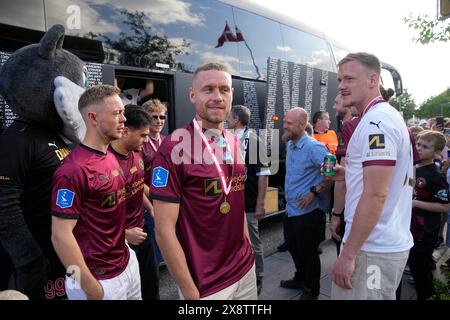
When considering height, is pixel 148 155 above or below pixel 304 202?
above

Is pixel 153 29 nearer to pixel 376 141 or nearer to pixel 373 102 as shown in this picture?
pixel 373 102

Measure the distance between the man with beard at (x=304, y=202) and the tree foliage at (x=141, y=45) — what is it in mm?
1703

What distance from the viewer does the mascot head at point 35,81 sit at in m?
2.07

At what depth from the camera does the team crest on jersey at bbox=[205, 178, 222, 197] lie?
1.72 m

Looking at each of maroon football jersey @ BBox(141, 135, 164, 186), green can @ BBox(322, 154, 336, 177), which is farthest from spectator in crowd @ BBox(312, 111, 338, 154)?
maroon football jersey @ BBox(141, 135, 164, 186)

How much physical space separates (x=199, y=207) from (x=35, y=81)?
1362mm

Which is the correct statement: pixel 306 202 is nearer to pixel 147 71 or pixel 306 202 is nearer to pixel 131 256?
Result: pixel 131 256

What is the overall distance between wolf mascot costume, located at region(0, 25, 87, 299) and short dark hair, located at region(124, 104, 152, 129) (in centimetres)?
46

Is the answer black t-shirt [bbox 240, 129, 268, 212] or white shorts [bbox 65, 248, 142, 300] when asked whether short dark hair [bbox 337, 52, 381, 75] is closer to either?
black t-shirt [bbox 240, 129, 268, 212]

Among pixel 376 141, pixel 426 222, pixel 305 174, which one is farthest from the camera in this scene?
pixel 305 174

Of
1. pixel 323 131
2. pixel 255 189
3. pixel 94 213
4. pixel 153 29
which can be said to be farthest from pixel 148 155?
pixel 323 131

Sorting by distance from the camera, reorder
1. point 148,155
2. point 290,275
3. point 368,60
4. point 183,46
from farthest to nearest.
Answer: point 183,46 < point 290,275 < point 148,155 < point 368,60

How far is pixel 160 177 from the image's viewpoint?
64.4 inches

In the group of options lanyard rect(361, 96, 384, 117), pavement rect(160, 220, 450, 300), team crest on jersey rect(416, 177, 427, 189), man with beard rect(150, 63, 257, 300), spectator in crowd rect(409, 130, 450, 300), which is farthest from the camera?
pavement rect(160, 220, 450, 300)
